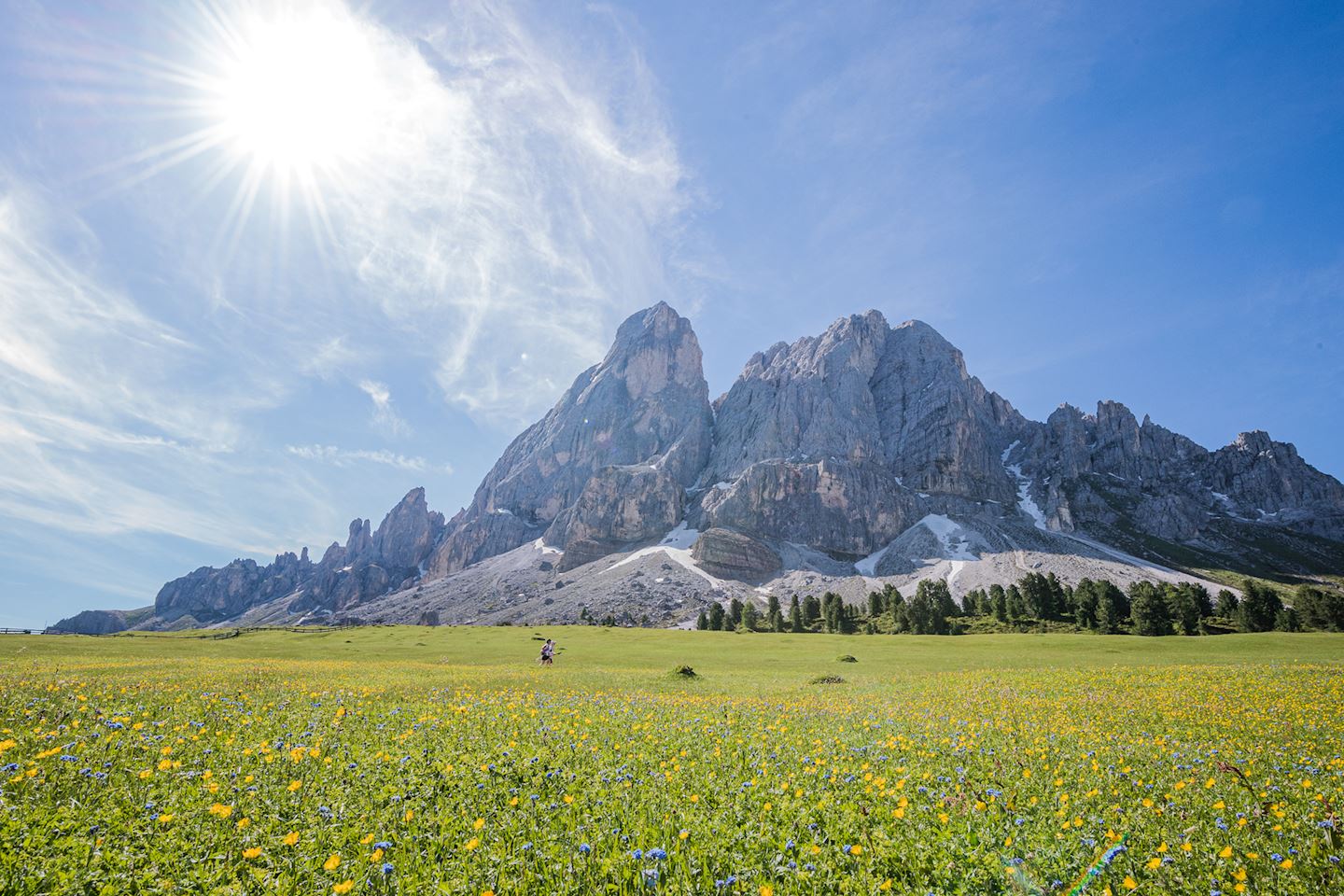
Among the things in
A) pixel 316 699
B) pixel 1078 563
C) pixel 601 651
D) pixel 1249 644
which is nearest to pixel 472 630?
pixel 601 651

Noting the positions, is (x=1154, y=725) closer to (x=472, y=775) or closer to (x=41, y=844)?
(x=472, y=775)

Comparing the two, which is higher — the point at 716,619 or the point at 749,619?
the point at 749,619

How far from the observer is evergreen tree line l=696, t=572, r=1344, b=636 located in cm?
8856

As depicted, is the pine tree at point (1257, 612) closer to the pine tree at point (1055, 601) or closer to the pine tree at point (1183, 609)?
the pine tree at point (1183, 609)

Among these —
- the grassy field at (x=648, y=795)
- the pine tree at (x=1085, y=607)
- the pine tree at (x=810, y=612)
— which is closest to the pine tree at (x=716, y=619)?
the pine tree at (x=810, y=612)

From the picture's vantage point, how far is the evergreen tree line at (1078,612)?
88.6 m

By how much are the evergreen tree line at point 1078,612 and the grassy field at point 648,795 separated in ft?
318

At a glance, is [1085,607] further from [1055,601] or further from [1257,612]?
[1257,612]

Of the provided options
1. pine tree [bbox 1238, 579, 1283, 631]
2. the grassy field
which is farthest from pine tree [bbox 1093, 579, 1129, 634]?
the grassy field

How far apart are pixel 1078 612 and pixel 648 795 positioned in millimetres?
120394

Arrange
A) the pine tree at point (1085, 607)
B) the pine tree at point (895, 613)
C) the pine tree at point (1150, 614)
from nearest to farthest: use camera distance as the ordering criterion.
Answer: the pine tree at point (1150, 614)
the pine tree at point (1085, 607)
the pine tree at point (895, 613)

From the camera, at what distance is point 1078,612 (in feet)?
334

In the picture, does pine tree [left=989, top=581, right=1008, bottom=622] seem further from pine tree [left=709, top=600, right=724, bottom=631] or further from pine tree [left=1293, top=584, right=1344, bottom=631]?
pine tree [left=709, top=600, right=724, bottom=631]

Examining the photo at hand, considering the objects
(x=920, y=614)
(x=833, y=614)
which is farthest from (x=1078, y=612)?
(x=833, y=614)
